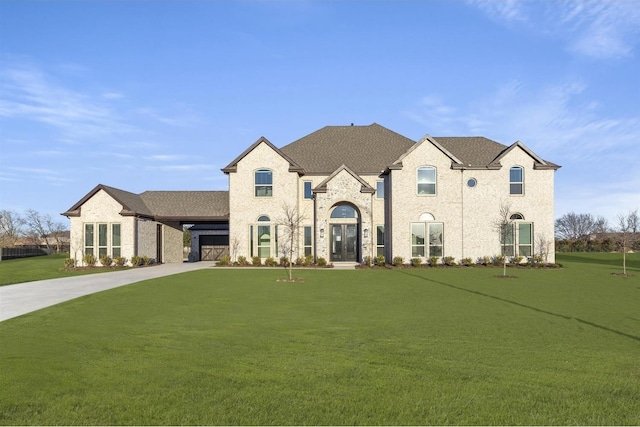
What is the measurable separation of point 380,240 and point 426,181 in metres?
5.39

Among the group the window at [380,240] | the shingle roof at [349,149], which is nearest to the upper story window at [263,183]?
the shingle roof at [349,149]

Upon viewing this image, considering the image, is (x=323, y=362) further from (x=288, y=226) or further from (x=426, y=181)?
(x=426, y=181)

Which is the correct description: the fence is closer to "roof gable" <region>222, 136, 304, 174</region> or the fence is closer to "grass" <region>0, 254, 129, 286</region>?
"grass" <region>0, 254, 129, 286</region>

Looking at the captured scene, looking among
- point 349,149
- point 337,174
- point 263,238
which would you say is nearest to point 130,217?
point 263,238

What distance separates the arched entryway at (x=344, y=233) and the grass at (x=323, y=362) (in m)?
17.4

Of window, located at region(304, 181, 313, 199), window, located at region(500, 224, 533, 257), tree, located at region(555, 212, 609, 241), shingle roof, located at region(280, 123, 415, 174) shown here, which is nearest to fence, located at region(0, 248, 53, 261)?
shingle roof, located at region(280, 123, 415, 174)

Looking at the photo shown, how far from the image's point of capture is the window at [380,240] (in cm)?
3322

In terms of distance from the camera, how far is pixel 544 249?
3112 centimetres

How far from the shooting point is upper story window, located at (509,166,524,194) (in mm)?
31594

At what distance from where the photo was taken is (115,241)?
32.8 m

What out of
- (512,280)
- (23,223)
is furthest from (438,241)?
(23,223)

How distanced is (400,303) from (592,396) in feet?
27.7

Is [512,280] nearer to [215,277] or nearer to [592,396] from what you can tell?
[215,277]

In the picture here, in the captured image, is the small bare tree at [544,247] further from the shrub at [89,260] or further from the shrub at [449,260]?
the shrub at [89,260]
